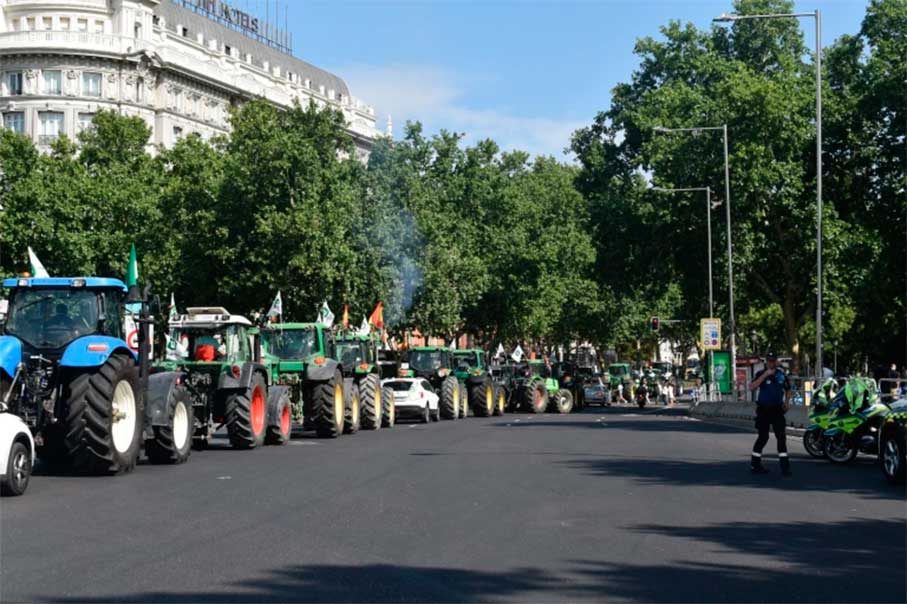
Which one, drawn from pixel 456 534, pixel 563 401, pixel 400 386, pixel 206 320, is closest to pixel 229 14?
pixel 563 401

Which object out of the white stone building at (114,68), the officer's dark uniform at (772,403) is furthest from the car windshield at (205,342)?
the white stone building at (114,68)

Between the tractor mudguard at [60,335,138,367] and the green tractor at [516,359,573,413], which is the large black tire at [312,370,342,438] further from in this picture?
the green tractor at [516,359,573,413]

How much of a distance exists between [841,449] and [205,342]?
11106mm

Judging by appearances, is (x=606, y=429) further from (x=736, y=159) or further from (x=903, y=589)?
(x=903, y=589)

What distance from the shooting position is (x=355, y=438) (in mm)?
28844

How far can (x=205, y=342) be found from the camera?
24.9 m

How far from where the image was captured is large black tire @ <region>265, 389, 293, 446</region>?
25547 millimetres

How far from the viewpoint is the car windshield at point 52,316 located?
18.3m

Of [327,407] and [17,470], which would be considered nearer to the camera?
[17,470]

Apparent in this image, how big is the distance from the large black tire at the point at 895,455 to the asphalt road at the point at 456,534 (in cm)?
38

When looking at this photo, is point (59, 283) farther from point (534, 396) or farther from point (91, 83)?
point (91, 83)

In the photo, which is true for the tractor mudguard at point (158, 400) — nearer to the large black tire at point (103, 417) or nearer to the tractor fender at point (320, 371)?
the large black tire at point (103, 417)

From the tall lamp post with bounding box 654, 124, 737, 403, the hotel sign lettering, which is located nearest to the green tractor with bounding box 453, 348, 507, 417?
the tall lamp post with bounding box 654, 124, 737, 403

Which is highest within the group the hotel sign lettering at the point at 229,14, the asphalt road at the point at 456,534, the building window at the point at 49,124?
the hotel sign lettering at the point at 229,14
